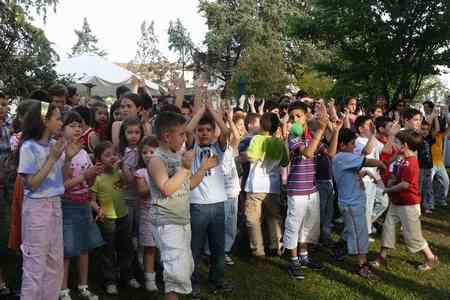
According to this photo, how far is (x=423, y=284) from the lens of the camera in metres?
5.35

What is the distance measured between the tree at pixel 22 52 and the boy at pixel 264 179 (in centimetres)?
777

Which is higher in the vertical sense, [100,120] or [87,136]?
[100,120]

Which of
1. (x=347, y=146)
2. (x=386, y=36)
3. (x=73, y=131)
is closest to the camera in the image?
(x=73, y=131)

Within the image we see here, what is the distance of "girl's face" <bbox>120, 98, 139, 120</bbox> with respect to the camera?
209 inches

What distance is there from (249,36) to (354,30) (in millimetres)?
29571

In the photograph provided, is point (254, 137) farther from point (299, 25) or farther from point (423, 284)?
point (299, 25)

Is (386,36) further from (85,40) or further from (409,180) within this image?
(85,40)

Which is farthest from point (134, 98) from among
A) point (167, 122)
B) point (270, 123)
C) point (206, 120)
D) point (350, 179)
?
point (350, 179)

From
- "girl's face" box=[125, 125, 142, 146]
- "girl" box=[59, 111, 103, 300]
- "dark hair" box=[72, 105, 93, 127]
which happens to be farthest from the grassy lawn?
"girl's face" box=[125, 125, 142, 146]

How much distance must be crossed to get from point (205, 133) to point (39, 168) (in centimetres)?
162

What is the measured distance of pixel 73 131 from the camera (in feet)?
14.3

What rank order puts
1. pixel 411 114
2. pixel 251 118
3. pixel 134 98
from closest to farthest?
pixel 134 98, pixel 251 118, pixel 411 114

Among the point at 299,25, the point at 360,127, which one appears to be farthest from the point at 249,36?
the point at 360,127

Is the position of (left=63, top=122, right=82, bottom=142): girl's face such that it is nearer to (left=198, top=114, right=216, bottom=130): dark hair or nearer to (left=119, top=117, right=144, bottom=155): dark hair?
(left=119, top=117, right=144, bottom=155): dark hair
